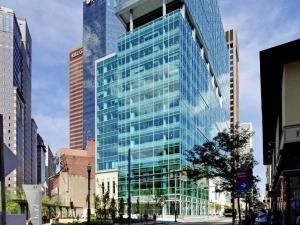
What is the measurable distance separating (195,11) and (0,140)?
11183 centimetres

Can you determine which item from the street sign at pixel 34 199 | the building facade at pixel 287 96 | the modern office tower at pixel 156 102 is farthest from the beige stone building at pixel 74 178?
the street sign at pixel 34 199

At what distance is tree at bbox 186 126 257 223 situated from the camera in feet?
124

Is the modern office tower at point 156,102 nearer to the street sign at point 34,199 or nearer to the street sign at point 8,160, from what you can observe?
the street sign at point 34,199

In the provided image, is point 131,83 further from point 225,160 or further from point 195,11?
point 225,160

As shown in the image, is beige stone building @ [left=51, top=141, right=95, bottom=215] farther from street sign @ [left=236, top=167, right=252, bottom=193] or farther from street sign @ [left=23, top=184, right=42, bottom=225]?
street sign @ [left=23, top=184, right=42, bottom=225]

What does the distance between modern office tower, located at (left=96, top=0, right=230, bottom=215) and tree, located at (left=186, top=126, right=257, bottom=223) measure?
164 feet

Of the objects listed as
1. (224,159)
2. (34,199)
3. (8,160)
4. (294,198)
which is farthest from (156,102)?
(8,160)

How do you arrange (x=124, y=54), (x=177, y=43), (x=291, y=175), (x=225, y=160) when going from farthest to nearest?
(x=124, y=54), (x=177, y=43), (x=225, y=160), (x=291, y=175)

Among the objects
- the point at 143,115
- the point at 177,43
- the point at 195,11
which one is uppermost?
the point at 195,11

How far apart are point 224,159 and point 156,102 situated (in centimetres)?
6858

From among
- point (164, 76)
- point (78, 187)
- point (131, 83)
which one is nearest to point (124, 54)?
point (131, 83)

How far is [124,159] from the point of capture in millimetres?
110875

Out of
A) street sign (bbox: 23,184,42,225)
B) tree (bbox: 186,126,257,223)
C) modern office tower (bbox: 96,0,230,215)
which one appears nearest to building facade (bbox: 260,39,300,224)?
street sign (bbox: 23,184,42,225)

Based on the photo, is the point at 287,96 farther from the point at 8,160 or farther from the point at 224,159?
the point at 224,159
